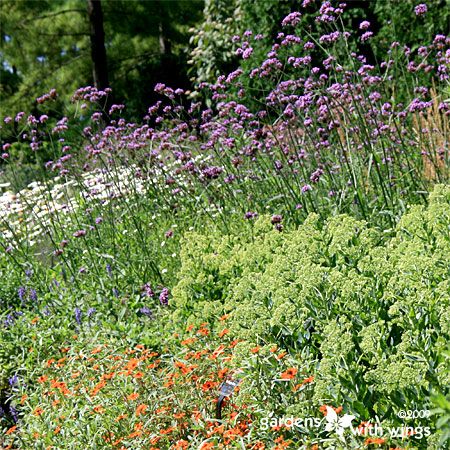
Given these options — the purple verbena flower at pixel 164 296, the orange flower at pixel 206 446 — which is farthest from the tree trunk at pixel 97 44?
the orange flower at pixel 206 446

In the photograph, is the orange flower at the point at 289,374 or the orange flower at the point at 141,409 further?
the orange flower at the point at 141,409

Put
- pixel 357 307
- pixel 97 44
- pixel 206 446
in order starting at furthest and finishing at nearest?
pixel 97 44 → pixel 357 307 → pixel 206 446

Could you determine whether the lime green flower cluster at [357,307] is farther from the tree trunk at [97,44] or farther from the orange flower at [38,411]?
the tree trunk at [97,44]

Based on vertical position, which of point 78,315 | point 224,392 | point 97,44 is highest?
point 97,44

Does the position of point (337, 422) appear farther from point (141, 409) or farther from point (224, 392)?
point (141, 409)

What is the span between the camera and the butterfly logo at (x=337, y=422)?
2486 mm

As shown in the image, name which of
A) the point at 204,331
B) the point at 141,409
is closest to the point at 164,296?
the point at 204,331

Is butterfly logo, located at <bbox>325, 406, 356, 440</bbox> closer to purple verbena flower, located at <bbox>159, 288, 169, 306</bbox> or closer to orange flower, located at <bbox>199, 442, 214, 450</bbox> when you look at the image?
orange flower, located at <bbox>199, 442, 214, 450</bbox>

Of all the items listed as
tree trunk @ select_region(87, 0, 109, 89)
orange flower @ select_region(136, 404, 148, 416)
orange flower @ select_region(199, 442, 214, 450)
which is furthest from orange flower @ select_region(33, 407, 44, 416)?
tree trunk @ select_region(87, 0, 109, 89)

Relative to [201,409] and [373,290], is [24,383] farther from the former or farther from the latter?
[373,290]

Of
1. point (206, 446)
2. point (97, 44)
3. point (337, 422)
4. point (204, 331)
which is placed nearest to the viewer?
point (337, 422)

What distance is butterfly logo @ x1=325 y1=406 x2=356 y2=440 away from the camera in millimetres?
2486

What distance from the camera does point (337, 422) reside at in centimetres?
254

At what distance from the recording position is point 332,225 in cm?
356
